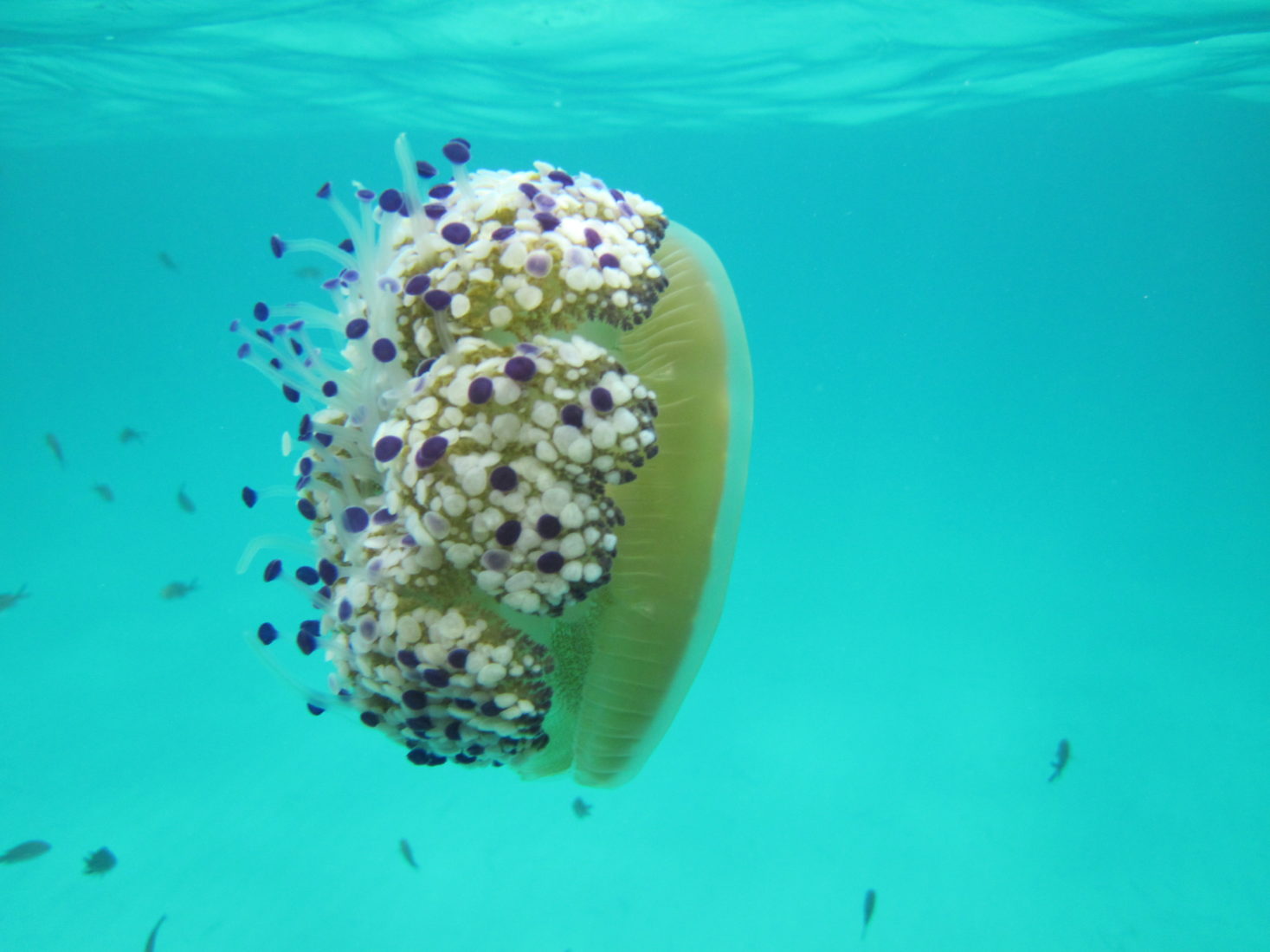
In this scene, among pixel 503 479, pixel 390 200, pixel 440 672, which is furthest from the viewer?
pixel 390 200

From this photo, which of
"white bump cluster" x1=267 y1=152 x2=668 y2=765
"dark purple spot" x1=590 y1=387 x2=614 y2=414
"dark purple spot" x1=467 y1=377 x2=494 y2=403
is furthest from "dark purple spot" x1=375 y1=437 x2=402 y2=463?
"dark purple spot" x1=590 y1=387 x2=614 y2=414

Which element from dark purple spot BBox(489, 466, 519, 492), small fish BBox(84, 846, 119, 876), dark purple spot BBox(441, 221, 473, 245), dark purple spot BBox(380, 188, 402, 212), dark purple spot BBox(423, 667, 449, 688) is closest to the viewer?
dark purple spot BBox(489, 466, 519, 492)

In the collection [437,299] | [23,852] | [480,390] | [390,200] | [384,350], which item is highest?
[390,200]

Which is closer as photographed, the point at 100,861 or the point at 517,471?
the point at 517,471

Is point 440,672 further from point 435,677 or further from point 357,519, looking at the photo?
point 357,519

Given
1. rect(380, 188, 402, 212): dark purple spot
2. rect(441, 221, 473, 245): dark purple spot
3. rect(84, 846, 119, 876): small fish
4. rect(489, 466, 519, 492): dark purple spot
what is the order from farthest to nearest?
rect(84, 846, 119, 876): small fish → rect(380, 188, 402, 212): dark purple spot → rect(441, 221, 473, 245): dark purple spot → rect(489, 466, 519, 492): dark purple spot

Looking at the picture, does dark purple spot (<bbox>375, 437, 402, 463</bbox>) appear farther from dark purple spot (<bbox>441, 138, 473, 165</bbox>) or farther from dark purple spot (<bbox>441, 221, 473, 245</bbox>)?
dark purple spot (<bbox>441, 138, 473, 165</bbox>)

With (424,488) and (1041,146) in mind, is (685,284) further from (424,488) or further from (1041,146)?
(1041,146)

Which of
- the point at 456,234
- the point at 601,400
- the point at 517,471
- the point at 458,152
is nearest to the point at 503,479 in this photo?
the point at 517,471
